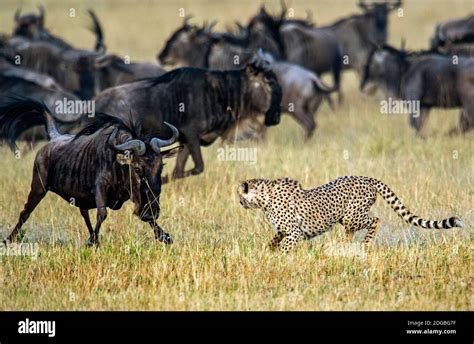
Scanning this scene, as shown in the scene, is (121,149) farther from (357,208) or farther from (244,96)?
(244,96)

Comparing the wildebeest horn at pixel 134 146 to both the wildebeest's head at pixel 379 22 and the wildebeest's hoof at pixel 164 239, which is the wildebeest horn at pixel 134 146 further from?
the wildebeest's head at pixel 379 22

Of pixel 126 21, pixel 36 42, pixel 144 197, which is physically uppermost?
pixel 126 21

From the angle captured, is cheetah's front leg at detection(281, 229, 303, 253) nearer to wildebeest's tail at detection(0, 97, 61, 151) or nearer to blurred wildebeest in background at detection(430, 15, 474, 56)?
wildebeest's tail at detection(0, 97, 61, 151)

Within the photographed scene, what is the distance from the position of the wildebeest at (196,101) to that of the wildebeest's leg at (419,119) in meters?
3.52

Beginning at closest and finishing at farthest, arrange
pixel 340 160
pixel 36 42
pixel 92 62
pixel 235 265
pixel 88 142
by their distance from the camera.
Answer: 1. pixel 235 265
2. pixel 88 142
3. pixel 340 160
4. pixel 92 62
5. pixel 36 42

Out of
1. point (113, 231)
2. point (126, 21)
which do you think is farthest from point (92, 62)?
point (126, 21)

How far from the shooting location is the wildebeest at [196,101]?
1008cm

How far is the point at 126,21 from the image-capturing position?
31500 mm

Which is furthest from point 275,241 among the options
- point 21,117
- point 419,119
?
point 419,119

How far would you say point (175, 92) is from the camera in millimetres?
10281

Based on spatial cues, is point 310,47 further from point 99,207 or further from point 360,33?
point 99,207

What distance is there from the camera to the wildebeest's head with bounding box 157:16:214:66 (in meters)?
16.2

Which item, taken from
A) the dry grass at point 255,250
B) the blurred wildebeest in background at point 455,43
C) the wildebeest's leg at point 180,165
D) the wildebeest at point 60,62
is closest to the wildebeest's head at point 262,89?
the dry grass at point 255,250

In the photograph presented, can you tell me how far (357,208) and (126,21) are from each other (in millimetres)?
24903
